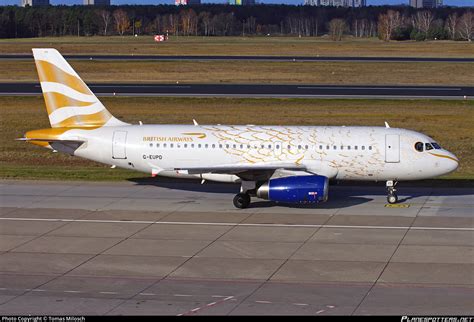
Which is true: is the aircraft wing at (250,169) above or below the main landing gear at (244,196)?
above

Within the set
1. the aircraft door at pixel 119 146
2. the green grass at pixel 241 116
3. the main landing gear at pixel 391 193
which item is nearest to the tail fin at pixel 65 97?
the aircraft door at pixel 119 146

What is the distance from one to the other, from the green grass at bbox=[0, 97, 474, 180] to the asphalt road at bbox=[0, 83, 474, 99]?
4.36 m

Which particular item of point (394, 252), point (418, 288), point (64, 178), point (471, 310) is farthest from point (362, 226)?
point (64, 178)

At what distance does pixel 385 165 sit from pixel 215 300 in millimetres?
14737

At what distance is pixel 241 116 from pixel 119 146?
2625 centimetres

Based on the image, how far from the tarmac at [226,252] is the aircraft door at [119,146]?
1.99m

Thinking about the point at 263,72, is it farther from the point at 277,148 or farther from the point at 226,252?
the point at 226,252

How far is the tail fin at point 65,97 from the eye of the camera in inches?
1500

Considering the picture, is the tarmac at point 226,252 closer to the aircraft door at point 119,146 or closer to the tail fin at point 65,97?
the aircraft door at point 119,146

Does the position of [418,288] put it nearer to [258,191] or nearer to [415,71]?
[258,191]

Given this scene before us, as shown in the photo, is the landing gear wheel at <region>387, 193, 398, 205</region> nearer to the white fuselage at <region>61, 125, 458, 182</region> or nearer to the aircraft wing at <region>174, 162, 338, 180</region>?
the white fuselage at <region>61, 125, 458, 182</region>

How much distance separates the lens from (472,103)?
6900 centimetres

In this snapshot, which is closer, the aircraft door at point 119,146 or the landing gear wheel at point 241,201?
the landing gear wheel at point 241,201

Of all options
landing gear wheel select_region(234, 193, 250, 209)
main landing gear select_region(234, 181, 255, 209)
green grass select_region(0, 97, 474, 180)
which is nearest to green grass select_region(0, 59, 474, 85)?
green grass select_region(0, 97, 474, 180)
